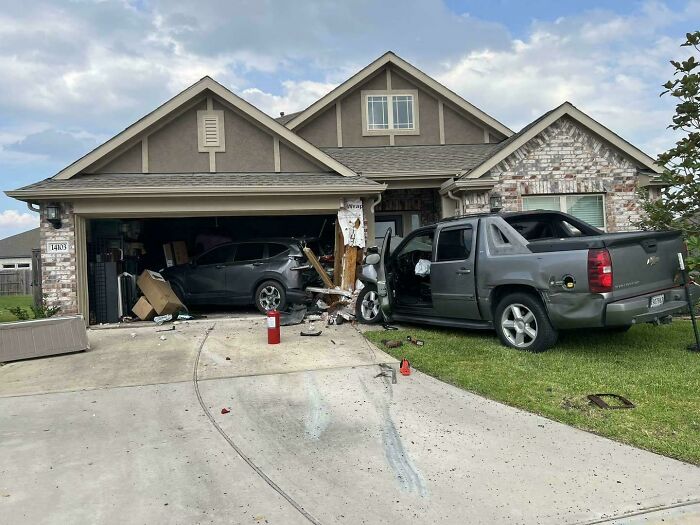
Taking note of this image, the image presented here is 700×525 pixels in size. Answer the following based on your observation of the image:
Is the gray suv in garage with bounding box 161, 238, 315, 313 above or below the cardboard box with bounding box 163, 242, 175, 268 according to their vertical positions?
below

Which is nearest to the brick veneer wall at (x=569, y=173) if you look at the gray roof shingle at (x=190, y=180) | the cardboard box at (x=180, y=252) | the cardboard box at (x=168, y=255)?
the gray roof shingle at (x=190, y=180)

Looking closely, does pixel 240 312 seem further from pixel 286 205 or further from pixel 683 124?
pixel 683 124

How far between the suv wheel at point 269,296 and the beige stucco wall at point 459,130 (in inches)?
265

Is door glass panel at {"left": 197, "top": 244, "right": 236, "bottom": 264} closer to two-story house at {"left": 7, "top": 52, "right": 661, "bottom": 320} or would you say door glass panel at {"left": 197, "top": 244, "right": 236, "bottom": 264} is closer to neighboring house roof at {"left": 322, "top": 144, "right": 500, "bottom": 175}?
two-story house at {"left": 7, "top": 52, "right": 661, "bottom": 320}

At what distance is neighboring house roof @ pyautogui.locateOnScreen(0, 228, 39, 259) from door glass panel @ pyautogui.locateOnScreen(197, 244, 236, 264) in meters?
38.0

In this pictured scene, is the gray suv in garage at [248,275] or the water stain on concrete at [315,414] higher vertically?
the gray suv in garage at [248,275]

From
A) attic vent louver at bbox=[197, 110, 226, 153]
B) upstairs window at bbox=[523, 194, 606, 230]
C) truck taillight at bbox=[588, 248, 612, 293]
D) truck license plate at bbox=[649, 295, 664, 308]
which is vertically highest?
attic vent louver at bbox=[197, 110, 226, 153]

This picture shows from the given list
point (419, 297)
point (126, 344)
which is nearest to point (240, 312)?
point (126, 344)

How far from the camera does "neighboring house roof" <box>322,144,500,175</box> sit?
12211 millimetres

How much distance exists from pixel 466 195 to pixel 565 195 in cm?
222

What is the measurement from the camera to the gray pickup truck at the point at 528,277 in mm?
5770

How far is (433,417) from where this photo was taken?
180 inches

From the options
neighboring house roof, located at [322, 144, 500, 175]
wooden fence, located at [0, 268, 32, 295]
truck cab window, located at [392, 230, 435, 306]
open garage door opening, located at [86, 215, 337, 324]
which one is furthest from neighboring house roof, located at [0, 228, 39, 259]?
truck cab window, located at [392, 230, 435, 306]

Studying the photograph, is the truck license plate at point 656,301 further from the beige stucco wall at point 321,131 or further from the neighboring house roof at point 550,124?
the beige stucco wall at point 321,131
